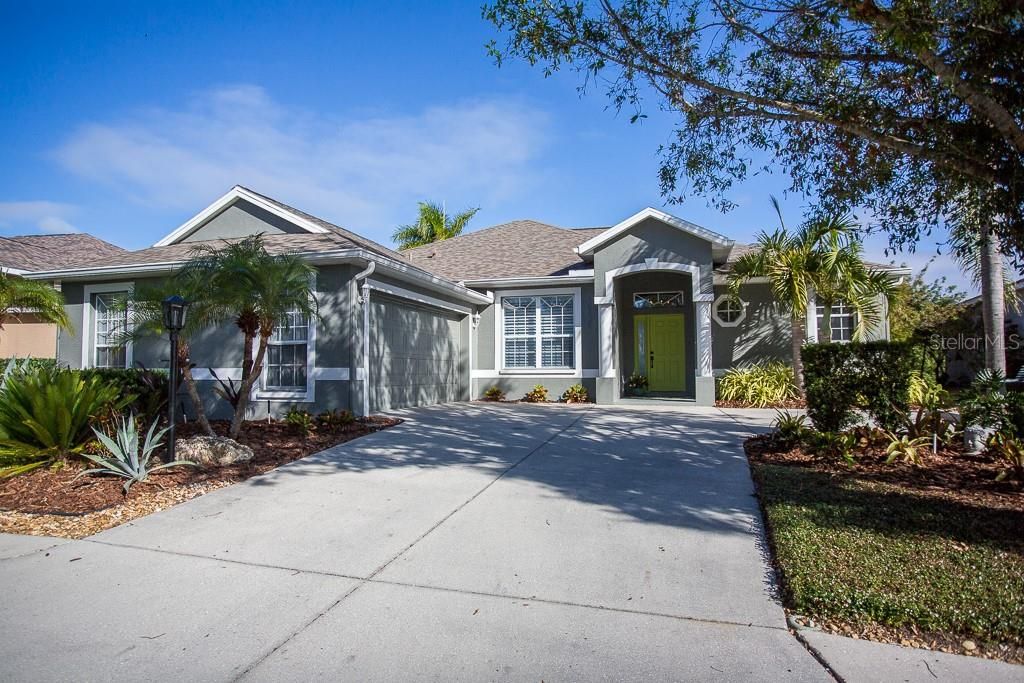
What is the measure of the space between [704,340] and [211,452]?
10722mm

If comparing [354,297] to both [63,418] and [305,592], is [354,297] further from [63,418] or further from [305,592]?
[305,592]

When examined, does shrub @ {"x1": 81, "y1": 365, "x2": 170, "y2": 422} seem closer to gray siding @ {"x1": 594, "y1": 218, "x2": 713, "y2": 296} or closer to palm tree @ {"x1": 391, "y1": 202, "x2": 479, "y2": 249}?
gray siding @ {"x1": 594, "y1": 218, "x2": 713, "y2": 296}

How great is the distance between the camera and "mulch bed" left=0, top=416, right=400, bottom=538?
532cm

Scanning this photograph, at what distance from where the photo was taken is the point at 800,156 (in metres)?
7.64

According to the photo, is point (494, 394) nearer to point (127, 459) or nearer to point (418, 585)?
point (127, 459)

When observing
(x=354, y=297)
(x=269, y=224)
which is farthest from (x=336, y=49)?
(x=269, y=224)

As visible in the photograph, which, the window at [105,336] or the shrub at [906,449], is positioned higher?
the window at [105,336]

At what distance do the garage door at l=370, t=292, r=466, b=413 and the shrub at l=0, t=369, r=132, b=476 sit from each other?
509cm

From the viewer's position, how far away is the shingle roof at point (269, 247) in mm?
11789

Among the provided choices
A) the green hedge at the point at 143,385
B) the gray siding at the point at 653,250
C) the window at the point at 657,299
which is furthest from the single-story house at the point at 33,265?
the window at the point at 657,299

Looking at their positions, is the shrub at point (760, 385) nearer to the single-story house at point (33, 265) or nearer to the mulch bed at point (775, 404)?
the mulch bed at point (775, 404)

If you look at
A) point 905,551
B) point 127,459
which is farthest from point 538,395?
point 905,551

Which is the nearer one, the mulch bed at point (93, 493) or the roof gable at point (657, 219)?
the mulch bed at point (93, 493)

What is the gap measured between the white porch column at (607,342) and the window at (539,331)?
3.37 ft
